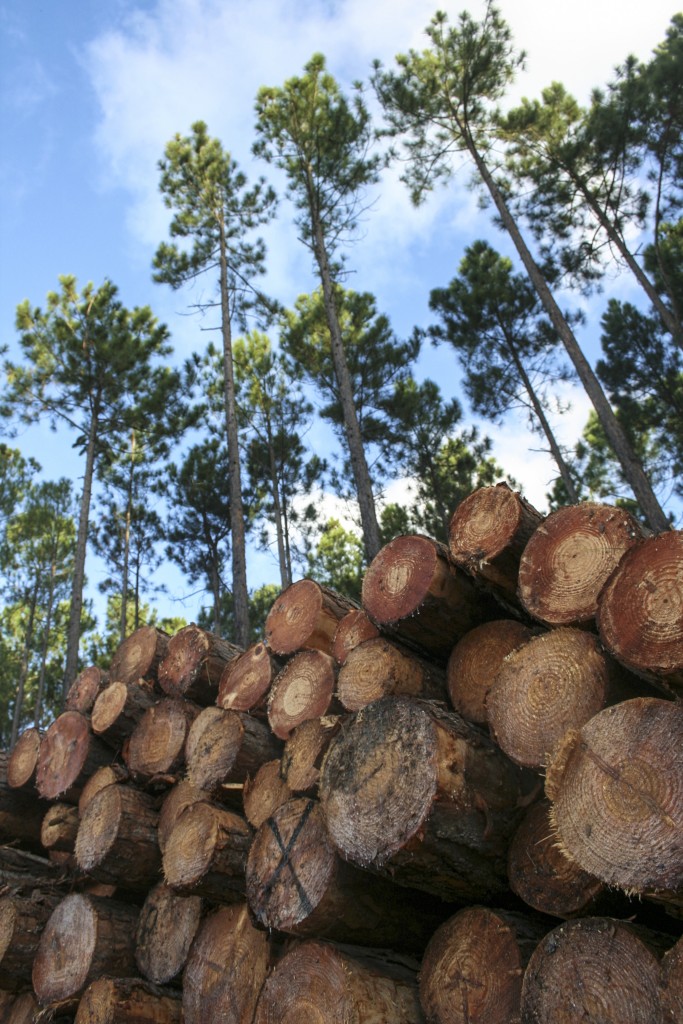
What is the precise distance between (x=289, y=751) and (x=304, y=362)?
1293cm

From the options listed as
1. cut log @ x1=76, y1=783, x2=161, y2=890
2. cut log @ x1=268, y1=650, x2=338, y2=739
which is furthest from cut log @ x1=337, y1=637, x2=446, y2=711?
cut log @ x1=76, y1=783, x2=161, y2=890

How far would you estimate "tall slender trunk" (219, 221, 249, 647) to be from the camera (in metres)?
10.2

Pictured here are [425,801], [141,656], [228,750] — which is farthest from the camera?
[141,656]

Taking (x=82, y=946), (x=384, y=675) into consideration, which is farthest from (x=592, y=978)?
(x=82, y=946)

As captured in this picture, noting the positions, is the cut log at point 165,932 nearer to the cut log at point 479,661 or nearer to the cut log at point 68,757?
the cut log at point 68,757

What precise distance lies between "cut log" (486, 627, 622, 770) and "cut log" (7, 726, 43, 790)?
3221mm

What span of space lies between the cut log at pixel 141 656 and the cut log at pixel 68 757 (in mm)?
349

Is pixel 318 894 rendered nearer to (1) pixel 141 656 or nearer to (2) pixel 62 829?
(2) pixel 62 829

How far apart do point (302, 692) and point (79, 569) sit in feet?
34.5

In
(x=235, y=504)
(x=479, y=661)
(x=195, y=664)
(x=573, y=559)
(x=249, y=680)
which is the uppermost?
(x=235, y=504)

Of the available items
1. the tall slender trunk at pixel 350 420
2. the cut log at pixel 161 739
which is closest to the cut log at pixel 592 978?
the cut log at pixel 161 739

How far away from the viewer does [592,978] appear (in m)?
1.83

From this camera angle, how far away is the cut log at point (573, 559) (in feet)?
7.57

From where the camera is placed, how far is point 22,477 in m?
18.5
